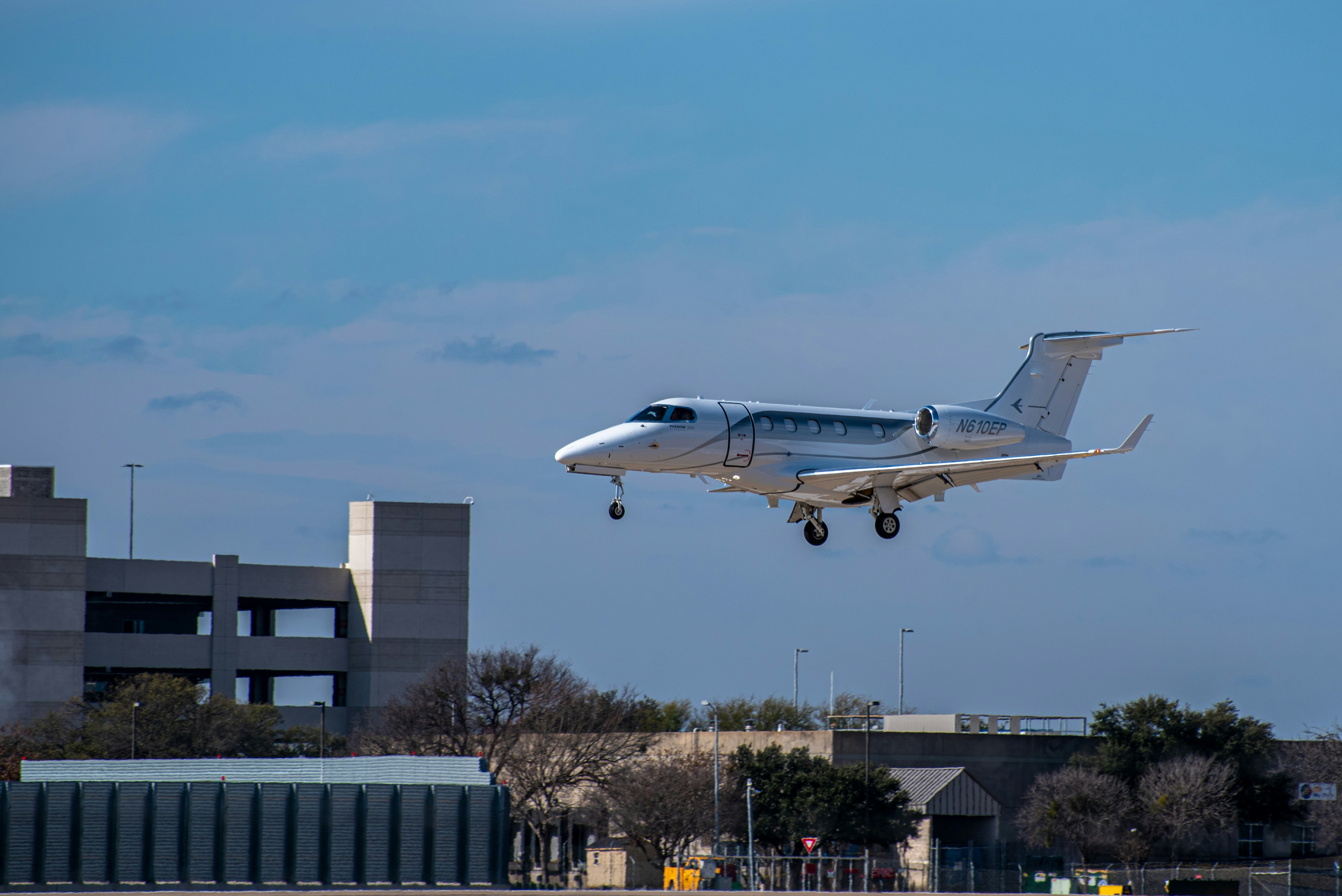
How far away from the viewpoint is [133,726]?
7962cm

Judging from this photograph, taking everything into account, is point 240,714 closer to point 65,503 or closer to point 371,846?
point 65,503


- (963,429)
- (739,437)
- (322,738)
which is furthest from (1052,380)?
(322,738)

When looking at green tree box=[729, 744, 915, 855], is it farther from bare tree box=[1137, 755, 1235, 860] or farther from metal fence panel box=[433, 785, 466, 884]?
metal fence panel box=[433, 785, 466, 884]

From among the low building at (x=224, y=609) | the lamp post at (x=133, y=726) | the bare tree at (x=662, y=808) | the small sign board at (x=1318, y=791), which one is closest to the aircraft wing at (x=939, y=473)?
the bare tree at (x=662, y=808)

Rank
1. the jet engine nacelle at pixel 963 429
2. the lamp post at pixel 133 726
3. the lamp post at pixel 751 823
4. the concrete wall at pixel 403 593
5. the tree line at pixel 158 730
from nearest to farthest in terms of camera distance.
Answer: the jet engine nacelle at pixel 963 429 → the lamp post at pixel 751 823 → the lamp post at pixel 133 726 → the tree line at pixel 158 730 → the concrete wall at pixel 403 593

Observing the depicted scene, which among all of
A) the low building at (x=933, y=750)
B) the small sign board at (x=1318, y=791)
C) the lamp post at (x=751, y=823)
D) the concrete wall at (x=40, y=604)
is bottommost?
the lamp post at (x=751, y=823)

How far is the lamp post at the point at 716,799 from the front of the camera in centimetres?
6393

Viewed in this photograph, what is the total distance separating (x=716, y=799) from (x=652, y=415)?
99.1 ft

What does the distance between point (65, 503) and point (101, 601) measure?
8.15 meters

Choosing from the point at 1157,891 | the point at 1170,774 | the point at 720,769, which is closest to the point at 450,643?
the point at 720,769

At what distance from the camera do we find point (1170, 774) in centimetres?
7206

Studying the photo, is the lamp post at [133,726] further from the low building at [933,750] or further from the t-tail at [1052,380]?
the t-tail at [1052,380]

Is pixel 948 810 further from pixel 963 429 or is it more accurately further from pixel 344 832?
pixel 344 832

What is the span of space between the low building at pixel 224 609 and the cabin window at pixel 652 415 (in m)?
65.8
